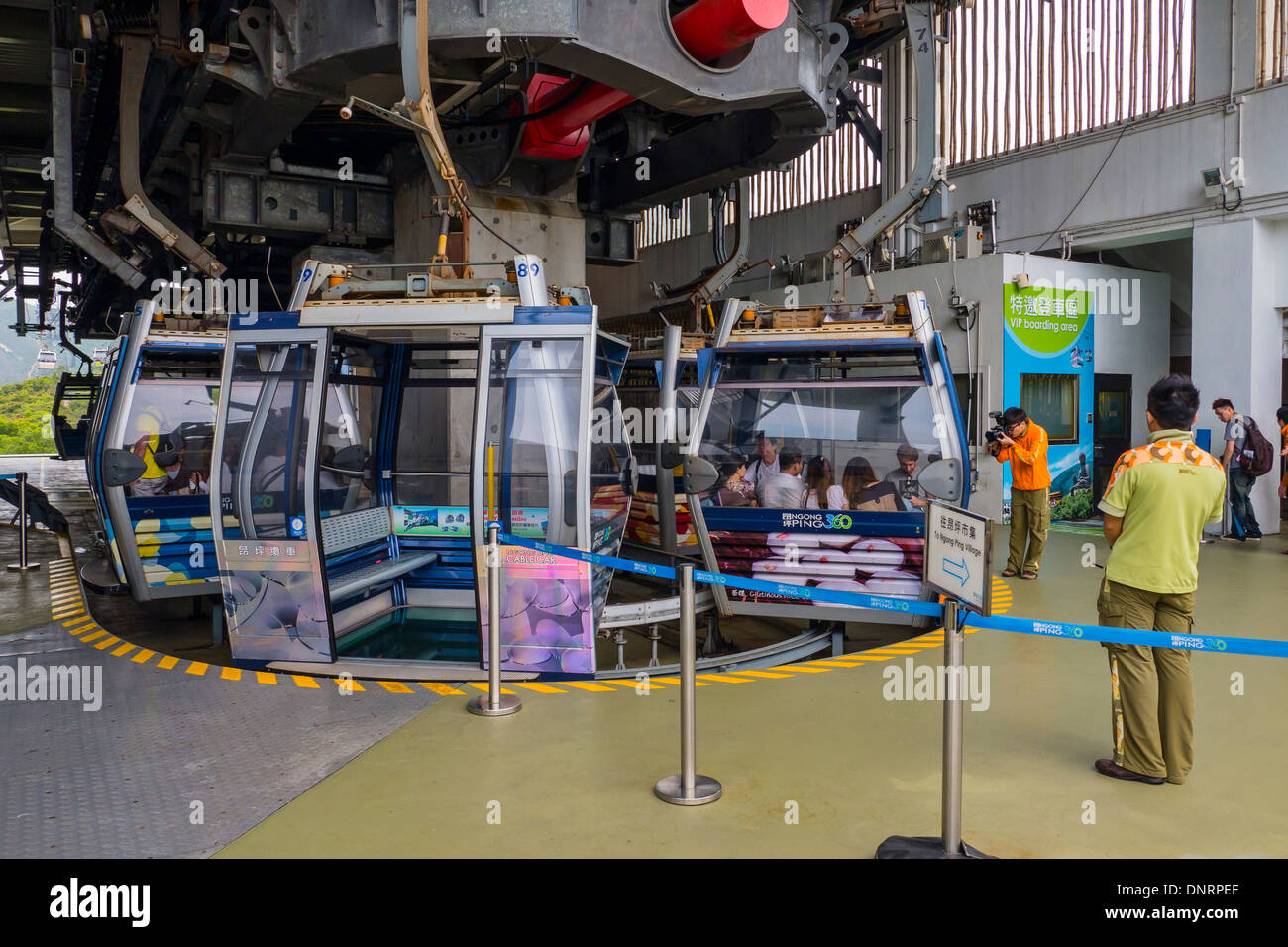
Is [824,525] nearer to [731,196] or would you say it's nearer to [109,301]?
[731,196]

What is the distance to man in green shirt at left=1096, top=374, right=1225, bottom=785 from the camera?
3.92m

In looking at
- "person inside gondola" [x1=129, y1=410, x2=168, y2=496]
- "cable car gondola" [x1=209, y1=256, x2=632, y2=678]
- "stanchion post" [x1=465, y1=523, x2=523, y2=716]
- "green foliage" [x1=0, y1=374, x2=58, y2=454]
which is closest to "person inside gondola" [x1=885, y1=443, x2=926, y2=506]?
"cable car gondola" [x1=209, y1=256, x2=632, y2=678]

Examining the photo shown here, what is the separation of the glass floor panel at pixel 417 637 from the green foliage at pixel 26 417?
33160 mm

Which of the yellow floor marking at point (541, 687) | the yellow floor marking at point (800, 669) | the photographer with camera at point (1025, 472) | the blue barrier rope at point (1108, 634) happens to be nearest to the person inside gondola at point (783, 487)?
the yellow floor marking at point (800, 669)

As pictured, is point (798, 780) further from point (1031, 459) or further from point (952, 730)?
point (1031, 459)

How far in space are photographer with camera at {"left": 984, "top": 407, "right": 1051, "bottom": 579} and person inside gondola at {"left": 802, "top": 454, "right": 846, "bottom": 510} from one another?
2339 millimetres

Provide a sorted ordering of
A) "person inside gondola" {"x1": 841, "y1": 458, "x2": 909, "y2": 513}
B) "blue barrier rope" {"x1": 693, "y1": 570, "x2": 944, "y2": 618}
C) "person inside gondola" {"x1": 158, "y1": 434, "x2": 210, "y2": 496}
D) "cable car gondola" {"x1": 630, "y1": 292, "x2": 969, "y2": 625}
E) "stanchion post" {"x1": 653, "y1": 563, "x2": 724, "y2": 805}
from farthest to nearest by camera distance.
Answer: "person inside gondola" {"x1": 158, "y1": 434, "x2": 210, "y2": 496}, "person inside gondola" {"x1": 841, "y1": 458, "x2": 909, "y2": 513}, "cable car gondola" {"x1": 630, "y1": 292, "x2": 969, "y2": 625}, "stanchion post" {"x1": 653, "y1": 563, "x2": 724, "y2": 805}, "blue barrier rope" {"x1": 693, "y1": 570, "x2": 944, "y2": 618}

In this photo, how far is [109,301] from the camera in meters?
20.7

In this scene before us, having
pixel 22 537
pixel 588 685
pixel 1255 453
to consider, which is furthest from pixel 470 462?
pixel 1255 453

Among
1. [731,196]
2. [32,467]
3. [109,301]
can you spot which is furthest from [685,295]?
[32,467]

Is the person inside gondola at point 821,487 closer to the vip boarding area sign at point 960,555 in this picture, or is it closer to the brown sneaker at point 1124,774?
the brown sneaker at point 1124,774

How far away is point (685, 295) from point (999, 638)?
304 inches

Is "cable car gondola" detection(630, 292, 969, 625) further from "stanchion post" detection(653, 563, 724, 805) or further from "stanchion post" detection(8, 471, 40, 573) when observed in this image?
"stanchion post" detection(8, 471, 40, 573)

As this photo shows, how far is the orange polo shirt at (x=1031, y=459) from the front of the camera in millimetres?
8266
